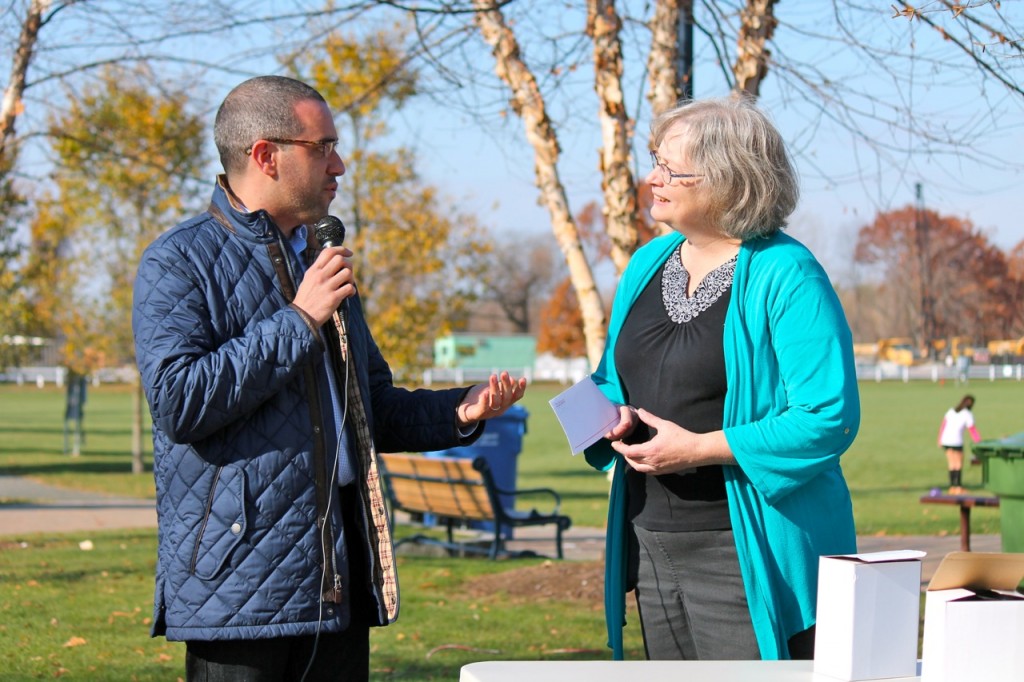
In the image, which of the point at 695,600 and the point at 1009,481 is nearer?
the point at 695,600

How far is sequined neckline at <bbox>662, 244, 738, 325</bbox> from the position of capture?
313 cm

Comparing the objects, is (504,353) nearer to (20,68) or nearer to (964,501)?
(964,501)

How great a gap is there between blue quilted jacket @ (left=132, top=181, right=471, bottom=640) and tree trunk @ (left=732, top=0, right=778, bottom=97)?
5.07 meters

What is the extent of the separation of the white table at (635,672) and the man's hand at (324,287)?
3.01 ft

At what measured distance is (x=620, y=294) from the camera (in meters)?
3.41

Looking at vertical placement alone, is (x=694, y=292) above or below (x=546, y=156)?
below

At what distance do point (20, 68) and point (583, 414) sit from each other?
22.4ft

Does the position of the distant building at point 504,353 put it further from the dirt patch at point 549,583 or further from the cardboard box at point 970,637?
the cardboard box at point 970,637

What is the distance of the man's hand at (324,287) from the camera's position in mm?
2748

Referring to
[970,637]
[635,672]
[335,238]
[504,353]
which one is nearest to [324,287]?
[335,238]

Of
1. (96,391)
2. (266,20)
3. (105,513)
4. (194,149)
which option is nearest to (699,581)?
(266,20)

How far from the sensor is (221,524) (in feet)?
8.85


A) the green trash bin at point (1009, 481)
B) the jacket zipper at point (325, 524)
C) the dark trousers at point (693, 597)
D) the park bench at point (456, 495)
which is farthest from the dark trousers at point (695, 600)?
the park bench at point (456, 495)

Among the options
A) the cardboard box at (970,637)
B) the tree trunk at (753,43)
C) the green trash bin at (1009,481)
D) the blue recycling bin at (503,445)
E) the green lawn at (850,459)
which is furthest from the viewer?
the green lawn at (850,459)
